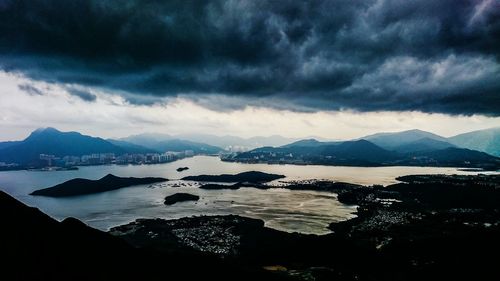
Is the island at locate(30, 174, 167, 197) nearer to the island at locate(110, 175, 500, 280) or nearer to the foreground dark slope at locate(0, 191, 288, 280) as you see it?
the island at locate(110, 175, 500, 280)

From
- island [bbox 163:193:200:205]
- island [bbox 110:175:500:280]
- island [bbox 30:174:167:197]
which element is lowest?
island [bbox 110:175:500:280]

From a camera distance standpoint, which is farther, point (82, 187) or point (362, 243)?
point (82, 187)

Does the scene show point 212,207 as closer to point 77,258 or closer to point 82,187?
point 82,187

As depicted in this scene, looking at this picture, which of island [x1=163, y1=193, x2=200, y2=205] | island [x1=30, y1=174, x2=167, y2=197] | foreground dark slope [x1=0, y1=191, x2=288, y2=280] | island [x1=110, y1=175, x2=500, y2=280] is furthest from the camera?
island [x1=30, y1=174, x2=167, y2=197]

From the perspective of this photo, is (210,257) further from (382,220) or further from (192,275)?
(382,220)

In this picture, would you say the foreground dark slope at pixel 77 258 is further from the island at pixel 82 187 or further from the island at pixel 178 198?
the island at pixel 82 187

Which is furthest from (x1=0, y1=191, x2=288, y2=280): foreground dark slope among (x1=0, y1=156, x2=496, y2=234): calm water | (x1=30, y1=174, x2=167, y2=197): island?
(x1=30, y1=174, x2=167, y2=197): island

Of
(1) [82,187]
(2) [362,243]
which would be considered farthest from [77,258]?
(1) [82,187]

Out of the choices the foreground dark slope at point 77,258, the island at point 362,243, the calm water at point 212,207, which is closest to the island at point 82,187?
the calm water at point 212,207

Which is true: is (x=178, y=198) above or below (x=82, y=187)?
below
